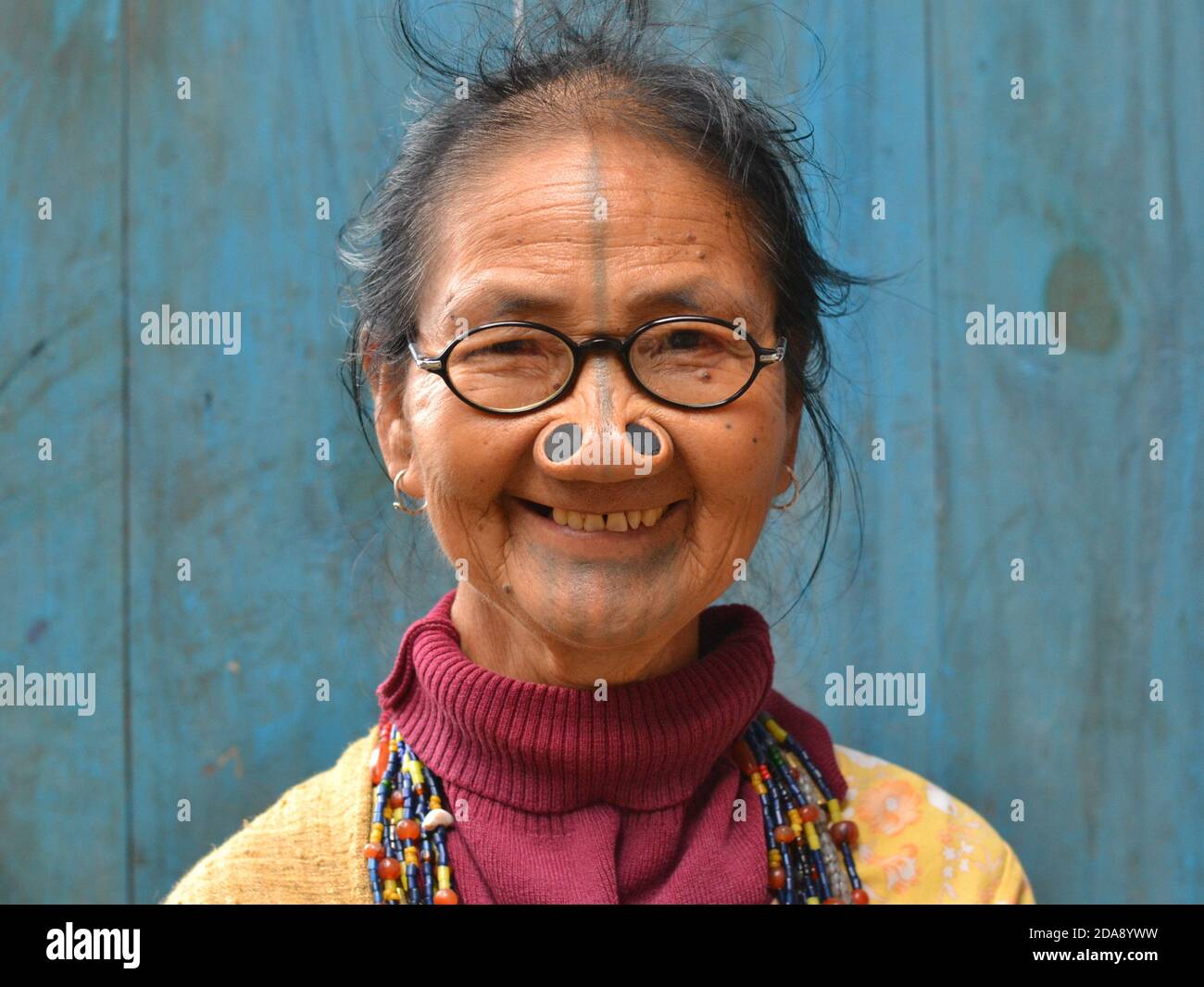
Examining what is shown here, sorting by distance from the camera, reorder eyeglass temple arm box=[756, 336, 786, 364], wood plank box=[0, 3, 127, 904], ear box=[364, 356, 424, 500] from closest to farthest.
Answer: eyeglass temple arm box=[756, 336, 786, 364], ear box=[364, 356, 424, 500], wood plank box=[0, 3, 127, 904]

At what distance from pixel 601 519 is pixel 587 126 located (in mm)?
494

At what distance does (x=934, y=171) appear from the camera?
7.07 feet

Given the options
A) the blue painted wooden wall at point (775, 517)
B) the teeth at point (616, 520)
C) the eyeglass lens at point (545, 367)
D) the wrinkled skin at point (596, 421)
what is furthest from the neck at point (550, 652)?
the blue painted wooden wall at point (775, 517)

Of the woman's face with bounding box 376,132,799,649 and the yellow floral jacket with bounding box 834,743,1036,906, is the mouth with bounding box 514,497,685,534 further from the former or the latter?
the yellow floral jacket with bounding box 834,743,1036,906

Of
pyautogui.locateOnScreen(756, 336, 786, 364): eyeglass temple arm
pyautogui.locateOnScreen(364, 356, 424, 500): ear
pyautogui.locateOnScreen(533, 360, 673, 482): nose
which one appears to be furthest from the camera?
pyautogui.locateOnScreen(364, 356, 424, 500): ear

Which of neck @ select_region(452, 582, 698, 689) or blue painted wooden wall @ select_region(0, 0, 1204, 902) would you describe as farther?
blue painted wooden wall @ select_region(0, 0, 1204, 902)

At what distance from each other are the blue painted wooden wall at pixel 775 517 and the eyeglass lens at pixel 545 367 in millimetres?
668

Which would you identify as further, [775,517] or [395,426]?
[775,517]

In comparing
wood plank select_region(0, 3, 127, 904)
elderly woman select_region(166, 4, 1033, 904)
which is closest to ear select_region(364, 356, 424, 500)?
elderly woman select_region(166, 4, 1033, 904)

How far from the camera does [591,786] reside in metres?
1.62

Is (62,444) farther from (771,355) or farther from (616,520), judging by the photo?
(771,355)

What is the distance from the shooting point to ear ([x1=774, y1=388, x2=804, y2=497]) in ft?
5.74

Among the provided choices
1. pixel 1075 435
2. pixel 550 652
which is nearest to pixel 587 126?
→ pixel 550 652
